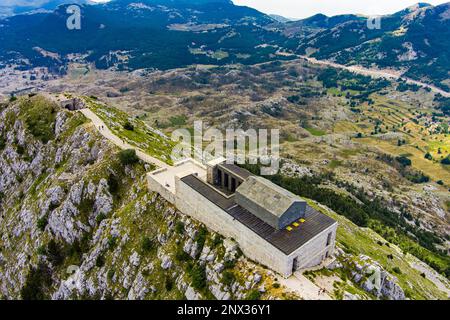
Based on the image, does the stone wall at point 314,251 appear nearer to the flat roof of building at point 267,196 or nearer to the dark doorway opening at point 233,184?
the flat roof of building at point 267,196

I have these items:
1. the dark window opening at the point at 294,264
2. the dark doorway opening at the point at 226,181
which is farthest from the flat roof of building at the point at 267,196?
the dark window opening at the point at 294,264

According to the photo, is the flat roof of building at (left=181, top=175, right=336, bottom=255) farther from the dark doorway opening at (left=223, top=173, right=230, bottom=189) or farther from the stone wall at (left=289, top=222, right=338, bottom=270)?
the dark doorway opening at (left=223, top=173, right=230, bottom=189)

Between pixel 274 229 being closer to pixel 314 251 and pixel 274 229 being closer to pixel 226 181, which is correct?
pixel 314 251

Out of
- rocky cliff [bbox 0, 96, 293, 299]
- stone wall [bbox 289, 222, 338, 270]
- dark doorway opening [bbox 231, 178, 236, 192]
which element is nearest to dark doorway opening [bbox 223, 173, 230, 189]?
dark doorway opening [bbox 231, 178, 236, 192]

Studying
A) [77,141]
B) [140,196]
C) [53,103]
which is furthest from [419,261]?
[53,103]

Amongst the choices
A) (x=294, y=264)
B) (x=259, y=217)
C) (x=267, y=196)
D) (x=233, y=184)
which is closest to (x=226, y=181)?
(x=233, y=184)

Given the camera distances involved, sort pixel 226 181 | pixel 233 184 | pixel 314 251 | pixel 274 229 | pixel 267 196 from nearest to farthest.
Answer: pixel 274 229 < pixel 314 251 < pixel 267 196 < pixel 233 184 < pixel 226 181

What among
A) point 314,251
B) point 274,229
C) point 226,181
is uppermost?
point 226,181
